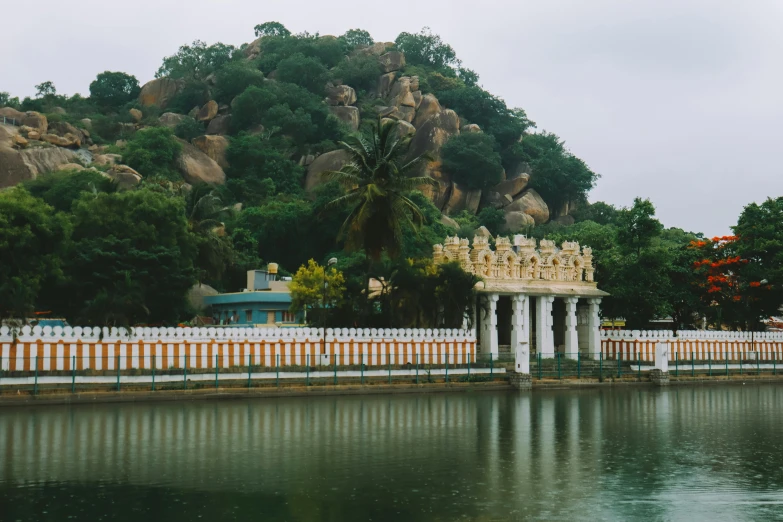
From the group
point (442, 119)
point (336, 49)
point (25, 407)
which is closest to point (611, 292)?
point (25, 407)

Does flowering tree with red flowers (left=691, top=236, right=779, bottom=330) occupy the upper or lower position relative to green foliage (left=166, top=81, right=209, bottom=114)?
lower

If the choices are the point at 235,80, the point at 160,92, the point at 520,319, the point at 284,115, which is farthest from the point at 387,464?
the point at 160,92

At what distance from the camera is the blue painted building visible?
52.3 m

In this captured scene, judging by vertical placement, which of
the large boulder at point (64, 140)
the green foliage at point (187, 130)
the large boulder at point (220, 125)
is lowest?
the large boulder at point (64, 140)

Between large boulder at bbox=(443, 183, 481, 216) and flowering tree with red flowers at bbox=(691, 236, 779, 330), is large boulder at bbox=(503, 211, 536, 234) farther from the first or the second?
flowering tree with red flowers at bbox=(691, 236, 779, 330)

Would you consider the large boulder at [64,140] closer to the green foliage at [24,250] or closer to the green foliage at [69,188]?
the green foliage at [69,188]

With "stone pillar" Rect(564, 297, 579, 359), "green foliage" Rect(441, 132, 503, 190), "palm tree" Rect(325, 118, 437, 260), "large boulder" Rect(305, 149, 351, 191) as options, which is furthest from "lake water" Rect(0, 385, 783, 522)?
"green foliage" Rect(441, 132, 503, 190)

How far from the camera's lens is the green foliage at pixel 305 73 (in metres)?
108

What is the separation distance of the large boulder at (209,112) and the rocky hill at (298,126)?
0.58ft

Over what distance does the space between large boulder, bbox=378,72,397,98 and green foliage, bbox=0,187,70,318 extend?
79.5 metres

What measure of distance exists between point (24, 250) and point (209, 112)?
70.3 meters

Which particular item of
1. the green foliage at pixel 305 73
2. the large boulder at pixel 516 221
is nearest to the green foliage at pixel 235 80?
the green foliage at pixel 305 73

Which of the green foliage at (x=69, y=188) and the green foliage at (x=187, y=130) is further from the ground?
the green foliage at (x=187, y=130)

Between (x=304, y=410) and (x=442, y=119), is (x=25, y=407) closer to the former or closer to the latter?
(x=304, y=410)
